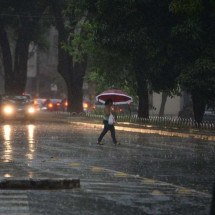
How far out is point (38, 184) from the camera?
A: 48.9 feet

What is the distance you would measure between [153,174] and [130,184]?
253 cm

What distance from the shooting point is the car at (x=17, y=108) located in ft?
175

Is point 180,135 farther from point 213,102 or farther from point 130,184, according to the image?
point 130,184

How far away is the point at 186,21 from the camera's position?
130 ft

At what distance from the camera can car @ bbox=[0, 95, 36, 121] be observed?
5322 centimetres

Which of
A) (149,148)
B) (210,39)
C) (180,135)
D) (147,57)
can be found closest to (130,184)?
(149,148)

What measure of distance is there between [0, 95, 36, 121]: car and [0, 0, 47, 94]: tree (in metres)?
8.21

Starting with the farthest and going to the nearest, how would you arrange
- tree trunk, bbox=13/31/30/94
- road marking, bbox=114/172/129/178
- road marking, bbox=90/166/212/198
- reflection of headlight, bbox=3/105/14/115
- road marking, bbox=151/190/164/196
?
tree trunk, bbox=13/31/30/94 → reflection of headlight, bbox=3/105/14/115 → road marking, bbox=114/172/129/178 → road marking, bbox=90/166/212/198 → road marking, bbox=151/190/164/196

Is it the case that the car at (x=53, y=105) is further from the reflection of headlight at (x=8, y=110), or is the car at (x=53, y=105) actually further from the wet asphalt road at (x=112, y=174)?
the wet asphalt road at (x=112, y=174)

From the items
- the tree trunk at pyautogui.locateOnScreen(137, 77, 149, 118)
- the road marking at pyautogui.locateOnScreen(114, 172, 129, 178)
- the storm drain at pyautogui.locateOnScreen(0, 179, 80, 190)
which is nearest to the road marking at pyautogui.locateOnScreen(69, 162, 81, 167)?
the road marking at pyautogui.locateOnScreen(114, 172, 129, 178)

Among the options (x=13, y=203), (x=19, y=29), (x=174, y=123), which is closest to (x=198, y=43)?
(x=174, y=123)

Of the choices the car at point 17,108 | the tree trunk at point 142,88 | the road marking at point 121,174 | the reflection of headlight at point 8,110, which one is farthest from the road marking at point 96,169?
the reflection of headlight at point 8,110

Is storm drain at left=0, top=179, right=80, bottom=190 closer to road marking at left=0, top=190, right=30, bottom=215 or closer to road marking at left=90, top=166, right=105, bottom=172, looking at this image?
road marking at left=0, top=190, right=30, bottom=215

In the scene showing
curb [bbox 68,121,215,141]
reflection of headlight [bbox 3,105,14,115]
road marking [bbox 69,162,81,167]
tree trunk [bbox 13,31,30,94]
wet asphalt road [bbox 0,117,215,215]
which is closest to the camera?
wet asphalt road [bbox 0,117,215,215]
